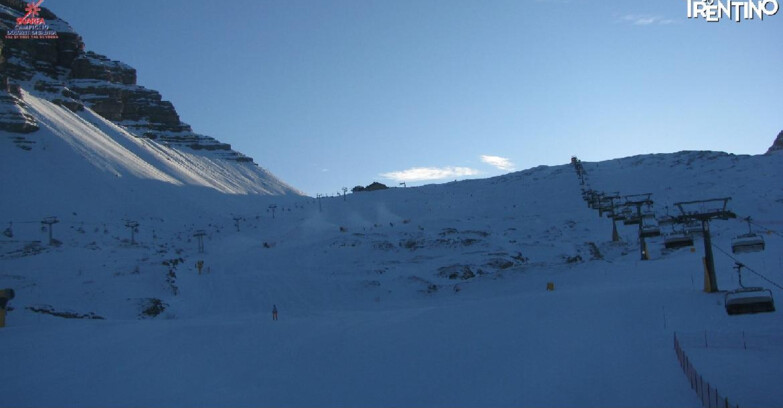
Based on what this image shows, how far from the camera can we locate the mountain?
65188mm

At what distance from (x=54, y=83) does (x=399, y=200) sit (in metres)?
56.8

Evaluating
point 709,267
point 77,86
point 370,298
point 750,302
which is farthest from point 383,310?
point 77,86

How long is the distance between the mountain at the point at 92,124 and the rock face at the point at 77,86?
14 cm

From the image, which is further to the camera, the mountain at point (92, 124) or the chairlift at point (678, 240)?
the mountain at point (92, 124)

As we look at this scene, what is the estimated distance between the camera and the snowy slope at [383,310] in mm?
13406

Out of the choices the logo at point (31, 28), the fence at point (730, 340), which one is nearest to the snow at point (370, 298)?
the fence at point (730, 340)

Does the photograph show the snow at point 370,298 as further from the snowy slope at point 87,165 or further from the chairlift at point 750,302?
the chairlift at point 750,302

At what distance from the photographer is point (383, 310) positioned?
2555 centimetres

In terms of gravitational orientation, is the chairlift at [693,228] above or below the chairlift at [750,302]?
above

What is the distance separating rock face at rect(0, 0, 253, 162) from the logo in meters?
0.83

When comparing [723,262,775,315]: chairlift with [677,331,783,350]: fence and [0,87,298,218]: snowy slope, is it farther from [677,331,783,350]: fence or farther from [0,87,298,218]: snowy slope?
[0,87,298,218]: snowy slope

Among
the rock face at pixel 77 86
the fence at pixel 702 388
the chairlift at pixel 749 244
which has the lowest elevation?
the fence at pixel 702 388

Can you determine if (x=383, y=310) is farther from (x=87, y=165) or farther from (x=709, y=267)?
(x=87, y=165)

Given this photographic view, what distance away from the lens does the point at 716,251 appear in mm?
31172
